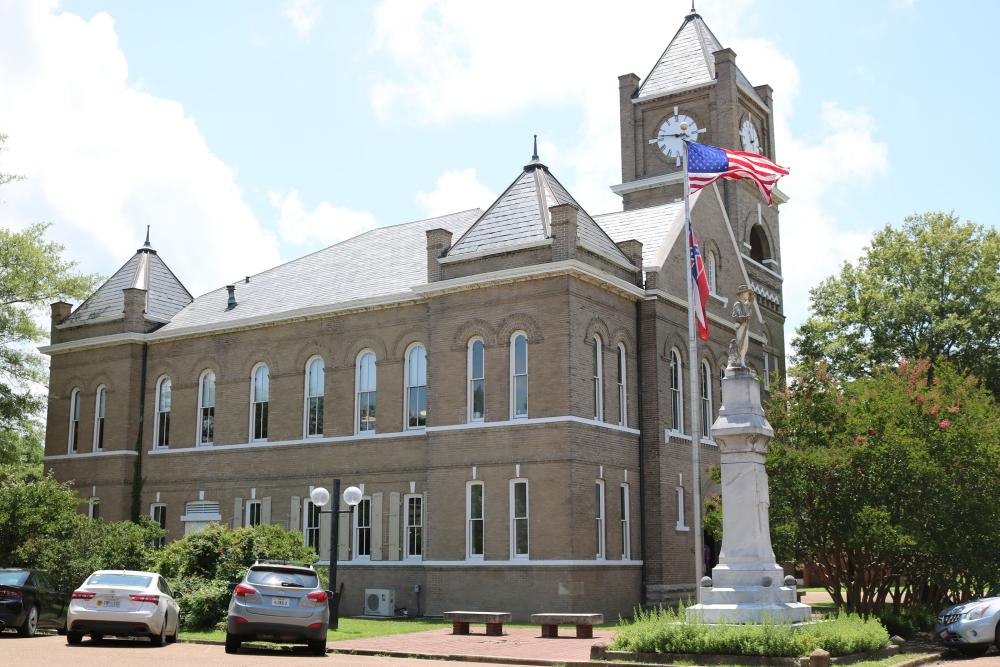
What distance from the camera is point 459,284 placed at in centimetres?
2973

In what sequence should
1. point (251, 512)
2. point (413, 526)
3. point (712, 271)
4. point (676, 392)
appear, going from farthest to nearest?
point (712, 271), point (251, 512), point (676, 392), point (413, 526)

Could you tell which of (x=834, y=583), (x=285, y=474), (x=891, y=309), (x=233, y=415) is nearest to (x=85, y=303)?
(x=233, y=415)

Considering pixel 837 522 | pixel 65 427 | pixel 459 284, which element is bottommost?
pixel 837 522

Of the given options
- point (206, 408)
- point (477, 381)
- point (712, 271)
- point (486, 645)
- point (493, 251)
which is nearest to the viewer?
point (486, 645)

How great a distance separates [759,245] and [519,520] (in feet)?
66.6

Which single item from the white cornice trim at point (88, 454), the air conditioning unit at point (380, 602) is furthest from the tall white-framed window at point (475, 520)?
the white cornice trim at point (88, 454)

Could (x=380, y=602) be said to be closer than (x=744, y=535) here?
No

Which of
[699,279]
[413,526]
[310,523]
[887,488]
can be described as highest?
[699,279]

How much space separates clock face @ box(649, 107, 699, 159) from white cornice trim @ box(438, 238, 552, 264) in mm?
14972

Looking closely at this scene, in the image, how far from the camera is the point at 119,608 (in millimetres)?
19297

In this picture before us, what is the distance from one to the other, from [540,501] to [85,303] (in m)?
21.9

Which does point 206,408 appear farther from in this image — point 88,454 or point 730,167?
point 730,167

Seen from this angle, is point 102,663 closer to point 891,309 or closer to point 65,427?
point 65,427

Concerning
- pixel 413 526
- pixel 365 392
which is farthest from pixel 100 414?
pixel 413 526
